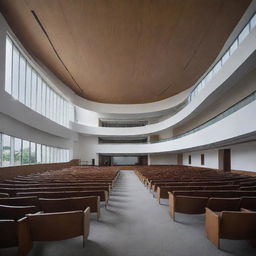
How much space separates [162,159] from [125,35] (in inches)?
728

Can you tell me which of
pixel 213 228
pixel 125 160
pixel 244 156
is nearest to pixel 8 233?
pixel 213 228

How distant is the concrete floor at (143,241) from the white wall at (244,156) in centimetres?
869

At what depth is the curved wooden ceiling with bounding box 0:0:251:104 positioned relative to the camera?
8508 millimetres

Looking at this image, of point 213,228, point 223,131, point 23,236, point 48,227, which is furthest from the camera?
point 223,131

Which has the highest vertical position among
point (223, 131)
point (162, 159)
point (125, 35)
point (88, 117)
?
point (125, 35)

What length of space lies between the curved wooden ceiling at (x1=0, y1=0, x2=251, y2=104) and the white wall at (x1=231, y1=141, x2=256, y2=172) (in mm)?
5737

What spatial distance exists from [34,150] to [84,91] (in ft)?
28.4

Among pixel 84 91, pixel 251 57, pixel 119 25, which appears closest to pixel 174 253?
pixel 251 57

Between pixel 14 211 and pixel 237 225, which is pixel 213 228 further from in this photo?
pixel 14 211

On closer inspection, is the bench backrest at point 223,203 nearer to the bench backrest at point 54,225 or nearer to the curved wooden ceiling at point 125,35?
the bench backrest at point 54,225

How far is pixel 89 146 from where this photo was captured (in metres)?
26.0

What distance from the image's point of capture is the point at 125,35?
10531 millimetres

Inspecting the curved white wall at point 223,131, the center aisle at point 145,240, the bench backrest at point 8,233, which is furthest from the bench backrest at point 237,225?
the curved white wall at point 223,131

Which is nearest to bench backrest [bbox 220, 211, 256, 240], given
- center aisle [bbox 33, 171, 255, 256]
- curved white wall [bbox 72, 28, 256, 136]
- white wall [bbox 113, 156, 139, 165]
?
center aisle [bbox 33, 171, 255, 256]
